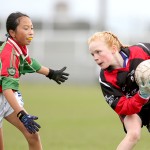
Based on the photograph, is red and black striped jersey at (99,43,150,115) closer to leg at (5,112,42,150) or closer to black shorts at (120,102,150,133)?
black shorts at (120,102,150,133)

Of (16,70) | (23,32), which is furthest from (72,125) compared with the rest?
(16,70)

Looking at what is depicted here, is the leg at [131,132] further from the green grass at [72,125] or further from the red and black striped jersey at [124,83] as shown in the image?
the green grass at [72,125]

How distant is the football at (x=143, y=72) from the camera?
23.3 ft


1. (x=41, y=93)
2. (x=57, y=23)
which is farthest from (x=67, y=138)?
(x=57, y=23)

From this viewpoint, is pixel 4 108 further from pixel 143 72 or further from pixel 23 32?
pixel 143 72

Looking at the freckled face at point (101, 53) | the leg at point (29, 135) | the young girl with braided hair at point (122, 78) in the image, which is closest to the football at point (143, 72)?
the young girl with braided hair at point (122, 78)

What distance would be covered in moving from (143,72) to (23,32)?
1.58 meters

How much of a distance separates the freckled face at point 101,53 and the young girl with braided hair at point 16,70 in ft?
2.91

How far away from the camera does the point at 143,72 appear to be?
710 cm

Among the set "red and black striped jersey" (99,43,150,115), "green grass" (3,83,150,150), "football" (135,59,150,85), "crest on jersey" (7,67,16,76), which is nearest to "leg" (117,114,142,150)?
"red and black striped jersey" (99,43,150,115)

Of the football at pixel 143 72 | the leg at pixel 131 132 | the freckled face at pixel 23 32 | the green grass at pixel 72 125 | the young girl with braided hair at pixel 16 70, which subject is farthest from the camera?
the green grass at pixel 72 125

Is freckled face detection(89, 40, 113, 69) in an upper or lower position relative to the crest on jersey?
upper

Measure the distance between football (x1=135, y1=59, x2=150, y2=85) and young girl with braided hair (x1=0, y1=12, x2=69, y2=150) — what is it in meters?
1.19

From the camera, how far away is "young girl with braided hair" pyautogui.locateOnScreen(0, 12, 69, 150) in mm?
7512
